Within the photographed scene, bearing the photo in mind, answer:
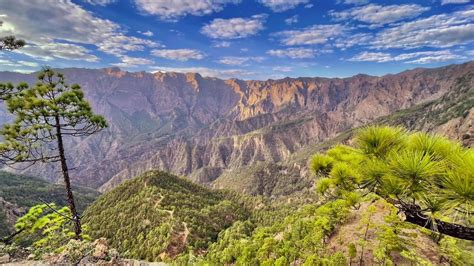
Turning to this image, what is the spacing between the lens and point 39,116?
1309 cm

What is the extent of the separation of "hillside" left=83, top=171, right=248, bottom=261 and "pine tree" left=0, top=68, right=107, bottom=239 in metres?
48.5

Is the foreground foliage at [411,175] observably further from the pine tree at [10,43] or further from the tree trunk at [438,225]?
the pine tree at [10,43]

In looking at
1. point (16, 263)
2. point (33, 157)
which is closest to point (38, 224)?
point (16, 263)

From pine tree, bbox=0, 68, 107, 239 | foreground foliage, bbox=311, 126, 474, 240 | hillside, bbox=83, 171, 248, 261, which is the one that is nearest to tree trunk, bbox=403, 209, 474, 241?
foreground foliage, bbox=311, 126, 474, 240

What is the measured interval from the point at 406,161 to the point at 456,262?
17741 mm

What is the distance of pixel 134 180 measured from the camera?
126 metres

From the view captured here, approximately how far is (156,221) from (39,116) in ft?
251

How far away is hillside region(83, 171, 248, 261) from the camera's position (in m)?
70.9

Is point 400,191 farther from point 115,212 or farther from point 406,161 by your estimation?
point 115,212

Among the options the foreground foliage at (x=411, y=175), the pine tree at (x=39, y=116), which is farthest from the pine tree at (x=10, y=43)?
the foreground foliage at (x=411, y=175)

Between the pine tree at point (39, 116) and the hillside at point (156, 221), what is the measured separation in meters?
48.5

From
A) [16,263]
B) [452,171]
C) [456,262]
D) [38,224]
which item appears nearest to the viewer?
[452,171]

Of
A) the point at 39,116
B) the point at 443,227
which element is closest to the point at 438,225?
the point at 443,227

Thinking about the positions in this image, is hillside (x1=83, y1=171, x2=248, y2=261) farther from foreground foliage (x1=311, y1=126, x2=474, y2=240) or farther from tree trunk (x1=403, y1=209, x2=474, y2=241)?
tree trunk (x1=403, y1=209, x2=474, y2=241)
